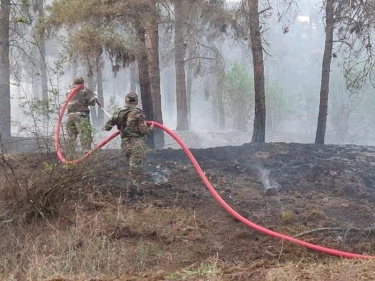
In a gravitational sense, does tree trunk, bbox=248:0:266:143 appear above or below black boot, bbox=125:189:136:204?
above

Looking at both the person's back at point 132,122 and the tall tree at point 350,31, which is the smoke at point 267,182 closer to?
the person's back at point 132,122

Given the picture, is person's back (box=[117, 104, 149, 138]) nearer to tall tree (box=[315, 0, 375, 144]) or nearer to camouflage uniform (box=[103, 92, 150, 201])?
camouflage uniform (box=[103, 92, 150, 201])

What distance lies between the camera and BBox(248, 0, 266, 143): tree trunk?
41.9 ft

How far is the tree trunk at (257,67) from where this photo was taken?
12.8 m

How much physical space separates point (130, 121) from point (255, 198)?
95.8 inches

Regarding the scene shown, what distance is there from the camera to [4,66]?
13750 mm

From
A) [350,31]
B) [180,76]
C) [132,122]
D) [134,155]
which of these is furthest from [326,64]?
[180,76]

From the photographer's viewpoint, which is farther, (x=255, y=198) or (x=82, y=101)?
(x=82, y=101)

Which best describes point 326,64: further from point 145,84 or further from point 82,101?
point 82,101

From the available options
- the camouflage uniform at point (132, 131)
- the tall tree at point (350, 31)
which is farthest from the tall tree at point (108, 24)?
the tall tree at point (350, 31)

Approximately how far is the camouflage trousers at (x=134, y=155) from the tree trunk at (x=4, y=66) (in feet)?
19.7

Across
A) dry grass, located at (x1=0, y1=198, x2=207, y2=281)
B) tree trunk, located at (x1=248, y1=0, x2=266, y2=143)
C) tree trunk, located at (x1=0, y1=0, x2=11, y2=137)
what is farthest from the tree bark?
tree trunk, located at (x1=0, y1=0, x2=11, y2=137)

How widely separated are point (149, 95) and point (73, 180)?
5.55 metres

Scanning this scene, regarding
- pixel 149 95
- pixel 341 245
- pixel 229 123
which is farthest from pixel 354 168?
pixel 229 123
